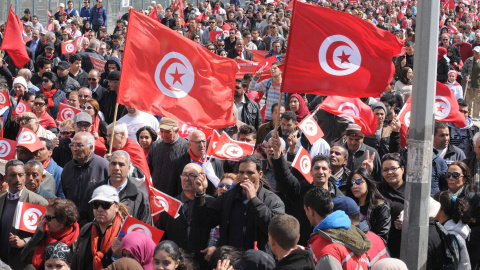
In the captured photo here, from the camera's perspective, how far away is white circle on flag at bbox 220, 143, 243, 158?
8.95m

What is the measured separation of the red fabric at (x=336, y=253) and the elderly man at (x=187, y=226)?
1.58m

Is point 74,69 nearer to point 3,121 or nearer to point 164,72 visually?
point 3,121

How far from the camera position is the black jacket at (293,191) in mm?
7691

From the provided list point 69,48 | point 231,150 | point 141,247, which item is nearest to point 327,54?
point 231,150

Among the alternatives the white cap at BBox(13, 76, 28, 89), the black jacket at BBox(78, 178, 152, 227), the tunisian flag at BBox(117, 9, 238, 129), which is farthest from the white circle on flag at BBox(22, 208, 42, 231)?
the white cap at BBox(13, 76, 28, 89)

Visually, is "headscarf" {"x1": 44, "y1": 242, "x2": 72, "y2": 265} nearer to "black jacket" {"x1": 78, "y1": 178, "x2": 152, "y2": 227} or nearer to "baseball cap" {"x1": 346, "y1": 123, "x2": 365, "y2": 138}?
"black jacket" {"x1": 78, "y1": 178, "x2": 152, "y2": 227}

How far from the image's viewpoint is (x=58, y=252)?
20.3 feet

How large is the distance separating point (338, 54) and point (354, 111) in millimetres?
2259

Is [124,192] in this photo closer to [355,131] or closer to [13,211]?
[13,211]

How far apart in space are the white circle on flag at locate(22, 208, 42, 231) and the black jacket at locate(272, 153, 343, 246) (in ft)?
7.34

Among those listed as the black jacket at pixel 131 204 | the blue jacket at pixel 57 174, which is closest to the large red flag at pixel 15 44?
the blue jacket at pixel 57 174

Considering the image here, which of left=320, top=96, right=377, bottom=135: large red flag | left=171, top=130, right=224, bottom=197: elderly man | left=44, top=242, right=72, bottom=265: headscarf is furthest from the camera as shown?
left=320, top=96, right=377, bottom=135: large red flag

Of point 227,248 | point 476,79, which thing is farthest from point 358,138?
point 476,79

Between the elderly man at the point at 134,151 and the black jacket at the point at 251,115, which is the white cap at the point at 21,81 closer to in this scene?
the black jacket at the point at 251,115
